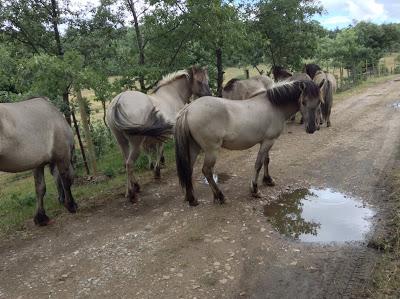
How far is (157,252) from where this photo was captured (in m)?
4.90

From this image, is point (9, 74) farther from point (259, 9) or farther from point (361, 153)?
point (259, 9)

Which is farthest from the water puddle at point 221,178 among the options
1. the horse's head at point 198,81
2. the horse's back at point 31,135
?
the horse's back at point 31,135

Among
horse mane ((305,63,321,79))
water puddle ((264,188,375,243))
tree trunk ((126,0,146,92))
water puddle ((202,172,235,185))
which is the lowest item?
water puddle ((264,188,375,243))

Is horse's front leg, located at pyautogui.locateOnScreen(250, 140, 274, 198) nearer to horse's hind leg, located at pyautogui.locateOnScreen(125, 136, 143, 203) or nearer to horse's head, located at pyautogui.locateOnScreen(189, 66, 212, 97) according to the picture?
horse's hind leg, located at pyautogui.locateOnScreen(125, 136, 143, 203)

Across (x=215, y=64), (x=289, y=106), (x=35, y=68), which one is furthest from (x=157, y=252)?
(x=215, y=64)

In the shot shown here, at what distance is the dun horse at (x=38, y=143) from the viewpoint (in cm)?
526

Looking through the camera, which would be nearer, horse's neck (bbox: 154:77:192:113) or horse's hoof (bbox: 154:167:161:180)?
horse's neck (bbox: 154:77:192:113)

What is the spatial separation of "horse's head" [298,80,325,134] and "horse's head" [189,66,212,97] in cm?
240

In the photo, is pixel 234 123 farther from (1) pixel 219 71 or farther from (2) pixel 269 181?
(1) pixel 219 71

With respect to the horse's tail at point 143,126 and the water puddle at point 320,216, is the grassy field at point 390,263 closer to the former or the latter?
the water puddle at point 320,216

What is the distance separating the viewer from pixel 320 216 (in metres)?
5.73

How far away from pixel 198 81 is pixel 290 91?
234 cm

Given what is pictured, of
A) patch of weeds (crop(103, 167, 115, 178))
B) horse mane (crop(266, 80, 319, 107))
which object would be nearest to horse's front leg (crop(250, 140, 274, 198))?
horse mane (crop(266, 80, 319, 107))

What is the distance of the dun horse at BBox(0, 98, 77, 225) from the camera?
5.26 metres
